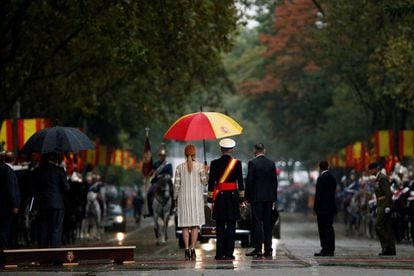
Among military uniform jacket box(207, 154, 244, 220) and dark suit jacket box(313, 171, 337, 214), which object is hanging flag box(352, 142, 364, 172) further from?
military uniform jacket box(207, 154, 244, 220)

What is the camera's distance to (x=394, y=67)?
4934 centimetres

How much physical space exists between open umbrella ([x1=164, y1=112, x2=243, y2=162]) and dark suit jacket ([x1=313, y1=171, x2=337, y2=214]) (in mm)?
2307

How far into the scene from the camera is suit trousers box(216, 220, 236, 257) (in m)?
23.2

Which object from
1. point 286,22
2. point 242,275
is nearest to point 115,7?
point 242,275

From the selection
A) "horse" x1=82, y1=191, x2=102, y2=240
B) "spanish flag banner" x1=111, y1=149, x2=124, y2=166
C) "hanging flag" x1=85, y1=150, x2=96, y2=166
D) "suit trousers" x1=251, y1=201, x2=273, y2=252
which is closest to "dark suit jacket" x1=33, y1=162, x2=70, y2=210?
"suit trousers" x1=251, y1=201, x2=273, y2=252

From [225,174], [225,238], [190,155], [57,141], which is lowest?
[225,238]

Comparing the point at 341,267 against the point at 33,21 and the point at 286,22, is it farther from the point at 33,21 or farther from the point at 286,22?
the point at 286,22

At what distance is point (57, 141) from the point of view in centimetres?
2470

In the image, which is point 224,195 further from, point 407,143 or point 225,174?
point 407,143

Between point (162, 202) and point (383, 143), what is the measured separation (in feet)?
66.1

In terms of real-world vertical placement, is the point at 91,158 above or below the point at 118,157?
below

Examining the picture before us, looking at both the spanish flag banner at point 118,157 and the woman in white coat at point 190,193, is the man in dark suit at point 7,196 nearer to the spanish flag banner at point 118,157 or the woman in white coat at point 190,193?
the woman in white coat at point 190,193

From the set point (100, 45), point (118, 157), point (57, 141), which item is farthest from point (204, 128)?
point (118, 157)

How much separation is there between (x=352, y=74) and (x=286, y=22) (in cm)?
1268
